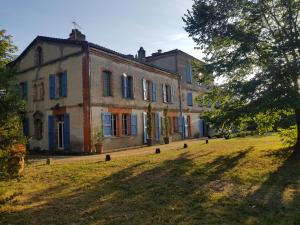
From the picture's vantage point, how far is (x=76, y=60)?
19391 mm

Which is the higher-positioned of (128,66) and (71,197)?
(128,66)

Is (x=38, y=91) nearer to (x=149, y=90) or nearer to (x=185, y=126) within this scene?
(x=149, y=90)

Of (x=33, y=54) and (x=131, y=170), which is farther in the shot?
(x=33, y=54)

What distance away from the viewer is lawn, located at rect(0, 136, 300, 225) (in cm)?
693

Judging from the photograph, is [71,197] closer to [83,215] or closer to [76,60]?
[83,215]

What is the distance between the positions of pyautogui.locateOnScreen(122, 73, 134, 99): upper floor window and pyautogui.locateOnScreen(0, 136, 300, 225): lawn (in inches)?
370

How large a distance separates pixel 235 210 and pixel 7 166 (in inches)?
205

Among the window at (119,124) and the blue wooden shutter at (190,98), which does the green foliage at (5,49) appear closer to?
the window at (119,124)

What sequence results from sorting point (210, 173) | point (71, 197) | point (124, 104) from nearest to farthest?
point (71, 197), point (210, 173), point (124, 104)

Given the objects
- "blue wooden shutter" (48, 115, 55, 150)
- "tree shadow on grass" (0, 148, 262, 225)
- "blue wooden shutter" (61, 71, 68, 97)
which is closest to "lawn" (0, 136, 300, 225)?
Answer: "tree shadow on grass" (0, 148, 262, 225)

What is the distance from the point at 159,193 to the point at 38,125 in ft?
51.1

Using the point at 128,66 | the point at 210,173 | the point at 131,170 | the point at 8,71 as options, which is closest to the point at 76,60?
the point at 128,66

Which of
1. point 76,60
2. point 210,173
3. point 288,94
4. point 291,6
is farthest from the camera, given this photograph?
point 76,60

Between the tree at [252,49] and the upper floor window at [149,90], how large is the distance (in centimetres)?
1032
